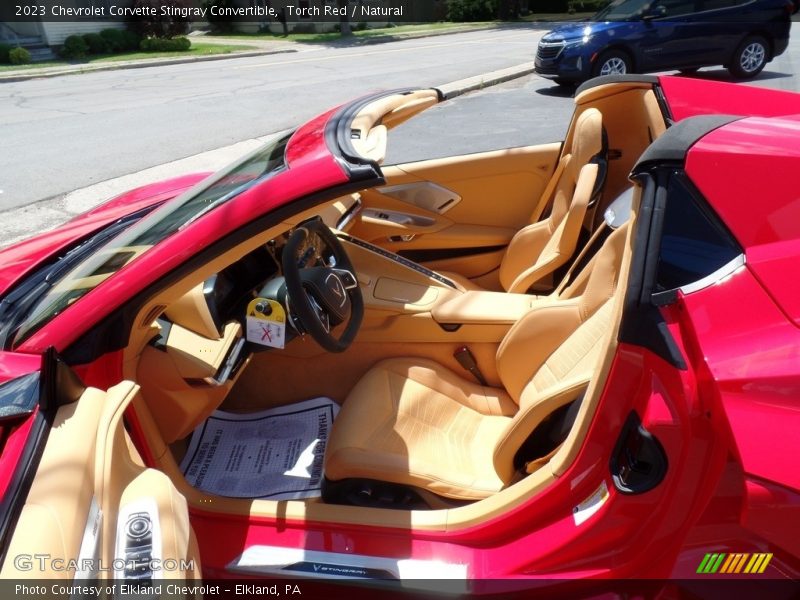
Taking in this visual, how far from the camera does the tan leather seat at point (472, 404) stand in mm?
1839

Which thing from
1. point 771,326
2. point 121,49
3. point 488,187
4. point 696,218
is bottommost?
point 121,49

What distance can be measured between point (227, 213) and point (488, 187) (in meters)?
2.16

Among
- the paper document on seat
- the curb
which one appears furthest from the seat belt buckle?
the curb

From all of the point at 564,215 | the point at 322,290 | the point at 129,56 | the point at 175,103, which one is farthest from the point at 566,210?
the point at 129,56

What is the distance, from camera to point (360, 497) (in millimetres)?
1951

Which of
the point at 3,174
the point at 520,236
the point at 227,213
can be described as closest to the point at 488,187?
the point at 520,236

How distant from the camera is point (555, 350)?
2131 mm

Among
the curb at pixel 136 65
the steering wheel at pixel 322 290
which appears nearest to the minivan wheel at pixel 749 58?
the steering wheel at pixel 322 290

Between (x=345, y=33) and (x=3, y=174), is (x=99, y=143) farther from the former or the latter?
(x=345, y=33)

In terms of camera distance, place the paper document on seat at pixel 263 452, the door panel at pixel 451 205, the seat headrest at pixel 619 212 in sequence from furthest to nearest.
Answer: the door panel at pixel 451 205 → the seat headrest at pixel 619 212 → the paper document on seat at pixel 263 452

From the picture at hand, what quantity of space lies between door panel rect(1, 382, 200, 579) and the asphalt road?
5.54 metres

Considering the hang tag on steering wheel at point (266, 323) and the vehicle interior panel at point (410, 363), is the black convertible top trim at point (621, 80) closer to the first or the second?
the vehicle interior panel at point (410, 363)

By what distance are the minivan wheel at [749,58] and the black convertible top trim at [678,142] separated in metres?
10.2

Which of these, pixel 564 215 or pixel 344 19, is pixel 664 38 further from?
pixel 344 19
